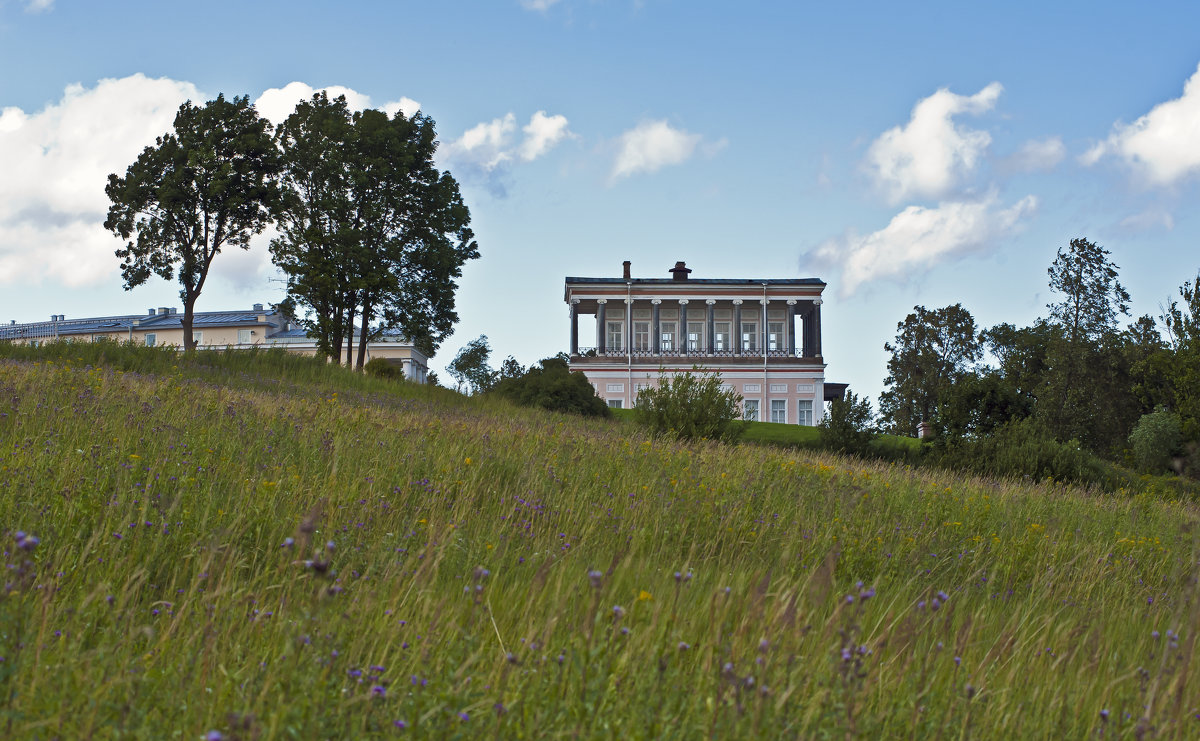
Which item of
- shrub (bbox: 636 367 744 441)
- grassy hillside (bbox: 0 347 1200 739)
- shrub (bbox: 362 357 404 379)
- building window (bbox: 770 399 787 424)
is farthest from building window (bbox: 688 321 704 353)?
grassy hillside (bbox: 0 347 1200 739)

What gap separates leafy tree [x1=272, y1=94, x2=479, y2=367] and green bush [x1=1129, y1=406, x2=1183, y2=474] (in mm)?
22006

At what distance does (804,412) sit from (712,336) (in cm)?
714

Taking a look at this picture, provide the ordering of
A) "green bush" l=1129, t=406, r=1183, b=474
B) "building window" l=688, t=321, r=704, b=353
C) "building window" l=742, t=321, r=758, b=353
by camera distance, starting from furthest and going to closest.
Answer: "building window" l=688, t=321, r=704, b=353
"building window" l=742, t=321, r=758, b=353
"green bush" l=1129, t=406, r=1183, b=474

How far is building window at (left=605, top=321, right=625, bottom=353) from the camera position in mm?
52625

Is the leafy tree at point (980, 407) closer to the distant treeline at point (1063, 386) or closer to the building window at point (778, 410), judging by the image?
the distant treeline at point (1063, 386)

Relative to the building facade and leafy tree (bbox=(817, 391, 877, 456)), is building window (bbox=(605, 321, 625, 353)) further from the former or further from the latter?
leafy tree (bbox=(817, 391, 877, 456))

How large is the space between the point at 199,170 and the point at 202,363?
52.0 ft

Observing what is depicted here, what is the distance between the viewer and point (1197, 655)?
377 cm

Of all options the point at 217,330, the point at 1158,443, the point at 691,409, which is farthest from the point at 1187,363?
the point at 217,330

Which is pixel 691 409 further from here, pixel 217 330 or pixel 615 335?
pixel 217 330

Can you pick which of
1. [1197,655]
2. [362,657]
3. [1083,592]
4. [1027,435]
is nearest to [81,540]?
[362,657]

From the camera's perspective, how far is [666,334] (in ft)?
172

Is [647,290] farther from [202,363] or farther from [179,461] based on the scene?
[179,461]

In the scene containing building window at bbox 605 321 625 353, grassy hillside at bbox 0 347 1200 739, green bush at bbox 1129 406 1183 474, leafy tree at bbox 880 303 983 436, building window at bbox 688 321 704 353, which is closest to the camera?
grassy hillside at bbox 0 347 1200 739
